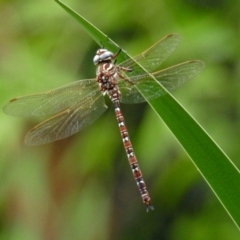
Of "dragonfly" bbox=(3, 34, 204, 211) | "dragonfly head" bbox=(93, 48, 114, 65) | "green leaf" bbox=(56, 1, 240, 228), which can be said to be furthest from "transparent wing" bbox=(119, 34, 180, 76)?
"green leaf" bbox=(56, 1, 240, 228)

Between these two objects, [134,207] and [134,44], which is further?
[134,207]

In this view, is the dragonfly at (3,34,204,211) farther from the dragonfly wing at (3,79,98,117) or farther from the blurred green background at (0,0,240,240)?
the blurred green background at (0,0,240,240)

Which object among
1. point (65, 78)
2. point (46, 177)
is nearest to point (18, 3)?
point (65, 78)

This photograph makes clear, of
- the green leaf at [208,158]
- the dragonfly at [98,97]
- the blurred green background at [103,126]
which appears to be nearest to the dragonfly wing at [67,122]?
the dragonfly at [98,97]

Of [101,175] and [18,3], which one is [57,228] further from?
[18,3]

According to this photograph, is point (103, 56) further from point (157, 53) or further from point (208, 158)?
point (208, 158)

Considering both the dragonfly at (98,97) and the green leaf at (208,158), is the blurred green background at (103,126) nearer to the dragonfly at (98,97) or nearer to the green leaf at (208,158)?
the dragonfly at (98,97)
